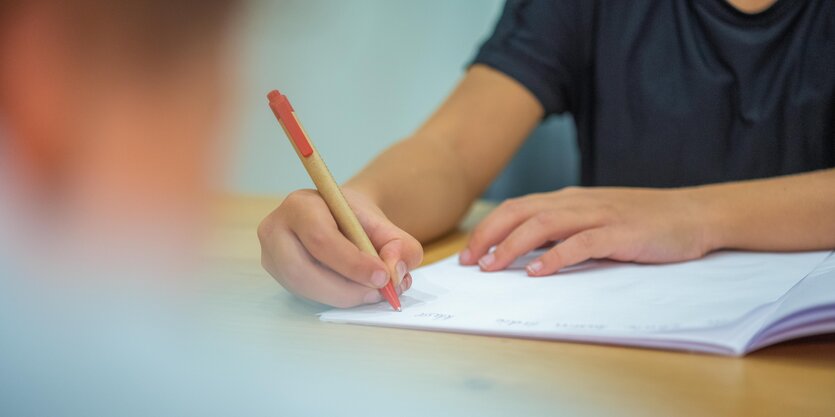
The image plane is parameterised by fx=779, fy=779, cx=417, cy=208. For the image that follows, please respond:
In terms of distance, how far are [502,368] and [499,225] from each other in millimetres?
178

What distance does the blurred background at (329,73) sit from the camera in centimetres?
20

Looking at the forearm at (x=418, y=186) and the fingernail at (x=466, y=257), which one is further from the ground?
the forearm at (x=418, y=186)

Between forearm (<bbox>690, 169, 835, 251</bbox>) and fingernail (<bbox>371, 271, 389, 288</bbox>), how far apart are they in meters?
0.21

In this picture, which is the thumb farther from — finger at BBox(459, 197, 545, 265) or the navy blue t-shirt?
the navy blue t-shirt

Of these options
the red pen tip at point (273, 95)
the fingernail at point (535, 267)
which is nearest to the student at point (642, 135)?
the fingernail at point (535, 267)

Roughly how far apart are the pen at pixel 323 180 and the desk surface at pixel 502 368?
2 centimetres

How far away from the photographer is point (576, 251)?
0.39 meters

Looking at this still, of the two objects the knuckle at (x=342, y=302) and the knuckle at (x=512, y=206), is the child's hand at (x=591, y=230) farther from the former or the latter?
the knuckle at (x=342, y=302)

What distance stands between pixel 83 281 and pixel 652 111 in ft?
1.64

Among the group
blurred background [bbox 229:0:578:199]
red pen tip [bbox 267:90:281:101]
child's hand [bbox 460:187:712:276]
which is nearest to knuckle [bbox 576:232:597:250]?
child's hand [bbox 460:187:712:276]

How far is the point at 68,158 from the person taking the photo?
0.17 meters

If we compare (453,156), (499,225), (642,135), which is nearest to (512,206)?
(499,225)

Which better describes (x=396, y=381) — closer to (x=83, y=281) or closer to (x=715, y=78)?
(x=83, y=281)

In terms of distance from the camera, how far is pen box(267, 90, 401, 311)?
22 centimetres
